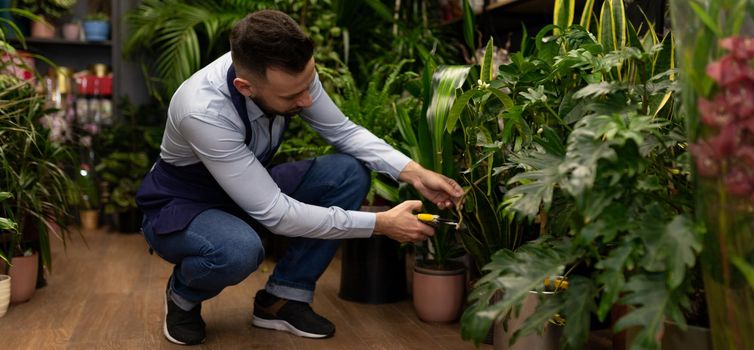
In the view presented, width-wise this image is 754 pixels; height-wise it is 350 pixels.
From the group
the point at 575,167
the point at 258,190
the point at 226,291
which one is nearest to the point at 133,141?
the point at 226,291

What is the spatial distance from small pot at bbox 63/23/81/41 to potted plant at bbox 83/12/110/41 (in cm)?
6

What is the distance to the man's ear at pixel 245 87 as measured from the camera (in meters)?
1.99

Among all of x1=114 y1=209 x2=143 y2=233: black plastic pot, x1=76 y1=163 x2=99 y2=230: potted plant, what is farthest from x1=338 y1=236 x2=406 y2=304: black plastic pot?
x1=76 y1=163 x2=99 y2=230: potted plant

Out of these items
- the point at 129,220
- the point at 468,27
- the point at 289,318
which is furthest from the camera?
the point at 129,220

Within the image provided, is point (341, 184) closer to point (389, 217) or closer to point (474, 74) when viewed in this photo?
point (389, 217)

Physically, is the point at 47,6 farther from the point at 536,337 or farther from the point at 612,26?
the point at 536,337

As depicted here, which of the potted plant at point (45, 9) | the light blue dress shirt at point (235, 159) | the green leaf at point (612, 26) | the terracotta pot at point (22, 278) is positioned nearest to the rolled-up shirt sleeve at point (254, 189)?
the light blue dress shirt at point (235, 159)

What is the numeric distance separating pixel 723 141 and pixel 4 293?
2179mm

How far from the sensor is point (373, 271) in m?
2.68

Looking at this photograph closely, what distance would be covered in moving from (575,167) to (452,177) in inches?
35.5

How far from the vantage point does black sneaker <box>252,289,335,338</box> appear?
227cm

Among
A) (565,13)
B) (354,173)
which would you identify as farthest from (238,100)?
(565,13)

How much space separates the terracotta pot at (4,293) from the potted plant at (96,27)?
250 centimetres

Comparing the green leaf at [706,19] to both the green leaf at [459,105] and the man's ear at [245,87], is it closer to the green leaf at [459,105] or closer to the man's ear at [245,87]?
the green leaf at [459,105]
